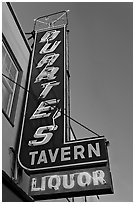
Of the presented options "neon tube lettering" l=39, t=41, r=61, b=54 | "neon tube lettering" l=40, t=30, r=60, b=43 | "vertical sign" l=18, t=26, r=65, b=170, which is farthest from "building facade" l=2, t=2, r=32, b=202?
"neon tube lettering" l=40, t=30, r=60, b=43

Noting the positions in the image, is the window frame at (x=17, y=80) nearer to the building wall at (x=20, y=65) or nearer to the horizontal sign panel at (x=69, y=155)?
the building wall at (x=20, y=65)

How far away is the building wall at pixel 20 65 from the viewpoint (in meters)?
5.15

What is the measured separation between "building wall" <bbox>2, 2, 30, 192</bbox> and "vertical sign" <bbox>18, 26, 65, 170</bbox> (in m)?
0.22

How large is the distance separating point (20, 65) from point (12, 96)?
115cm

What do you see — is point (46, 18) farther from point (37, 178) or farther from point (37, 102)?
point (37, 178)

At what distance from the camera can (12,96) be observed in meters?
6.24

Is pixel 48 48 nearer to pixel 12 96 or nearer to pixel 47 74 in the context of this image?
pixel 47 74

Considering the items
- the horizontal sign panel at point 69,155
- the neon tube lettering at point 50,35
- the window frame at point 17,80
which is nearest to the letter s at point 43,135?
the horizontal sign panel at point 69,155

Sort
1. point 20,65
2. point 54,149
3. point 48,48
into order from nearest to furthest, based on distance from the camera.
→ point 54,149
point 20,65
point 48,48

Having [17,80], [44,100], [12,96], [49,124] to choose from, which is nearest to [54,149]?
[49,124]

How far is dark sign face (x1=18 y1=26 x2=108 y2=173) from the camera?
4.79 metres

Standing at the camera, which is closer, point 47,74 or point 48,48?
point 47,74

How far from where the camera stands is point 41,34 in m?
8.56

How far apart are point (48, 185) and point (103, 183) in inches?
40.8
